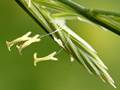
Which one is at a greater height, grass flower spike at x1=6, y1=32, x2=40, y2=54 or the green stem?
the green stem

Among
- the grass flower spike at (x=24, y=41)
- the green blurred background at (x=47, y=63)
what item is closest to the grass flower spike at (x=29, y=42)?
the grass flower spike at (x=24, y=41)

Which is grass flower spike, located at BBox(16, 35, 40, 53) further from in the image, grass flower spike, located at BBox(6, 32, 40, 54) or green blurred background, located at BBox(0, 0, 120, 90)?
green blurred background, located at BBox(0, 0, 120, 90)

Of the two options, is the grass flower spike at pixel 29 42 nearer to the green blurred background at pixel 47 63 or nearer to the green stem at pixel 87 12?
the green stem at pixel 87 12

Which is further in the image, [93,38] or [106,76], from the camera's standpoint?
[93,38]

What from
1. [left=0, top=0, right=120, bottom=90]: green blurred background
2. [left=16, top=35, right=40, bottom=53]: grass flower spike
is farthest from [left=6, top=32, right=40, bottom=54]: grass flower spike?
[left=0, top=0, right=120, bottom=90]: green blurred background

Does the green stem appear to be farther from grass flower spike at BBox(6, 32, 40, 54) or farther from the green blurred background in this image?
the green blurred background

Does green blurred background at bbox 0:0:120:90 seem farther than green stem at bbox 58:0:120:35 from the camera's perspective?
Yes

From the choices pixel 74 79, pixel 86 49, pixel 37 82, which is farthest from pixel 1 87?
pixel 86 49

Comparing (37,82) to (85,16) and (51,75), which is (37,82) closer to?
(51,75)

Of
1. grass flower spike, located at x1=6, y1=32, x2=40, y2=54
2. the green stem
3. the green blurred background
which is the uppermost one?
the green stem
